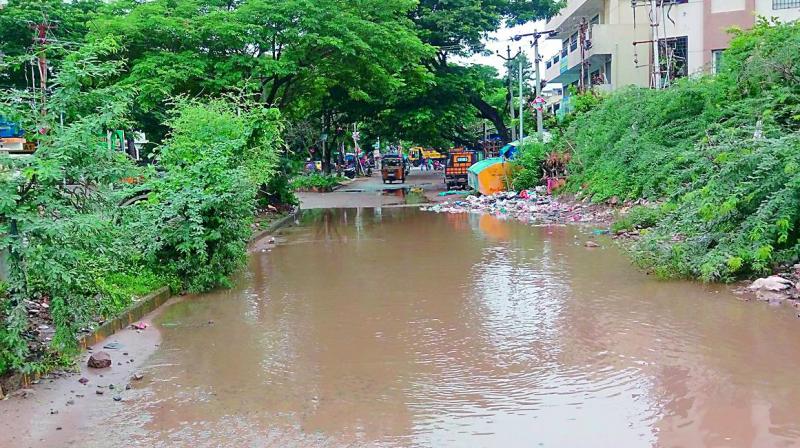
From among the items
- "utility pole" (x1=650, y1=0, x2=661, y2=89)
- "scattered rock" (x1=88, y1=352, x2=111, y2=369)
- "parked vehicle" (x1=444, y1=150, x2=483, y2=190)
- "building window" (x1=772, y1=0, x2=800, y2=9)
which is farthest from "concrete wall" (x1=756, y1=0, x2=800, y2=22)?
"scattered rock" (x1=88, y1=352, x2=111, y2=369)

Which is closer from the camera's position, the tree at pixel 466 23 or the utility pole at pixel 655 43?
the utility pole at pixel 655 43

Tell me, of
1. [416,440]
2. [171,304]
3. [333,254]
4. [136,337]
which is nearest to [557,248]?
[333,254]

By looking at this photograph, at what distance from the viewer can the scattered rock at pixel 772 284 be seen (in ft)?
28.4

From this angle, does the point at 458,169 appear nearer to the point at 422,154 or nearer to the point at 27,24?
the point at 27,24

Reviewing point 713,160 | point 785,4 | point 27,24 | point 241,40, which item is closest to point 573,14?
point 785,4

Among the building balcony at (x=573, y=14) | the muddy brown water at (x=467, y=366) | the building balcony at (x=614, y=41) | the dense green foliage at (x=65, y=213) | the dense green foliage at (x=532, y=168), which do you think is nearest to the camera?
the muddy brown water at (x=467, y=366)

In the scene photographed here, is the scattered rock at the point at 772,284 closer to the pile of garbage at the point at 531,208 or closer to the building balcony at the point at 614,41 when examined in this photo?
the pile of garbage at the point at 531,208

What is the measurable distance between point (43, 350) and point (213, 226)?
4.21m

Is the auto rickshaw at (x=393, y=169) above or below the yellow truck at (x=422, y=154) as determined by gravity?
below

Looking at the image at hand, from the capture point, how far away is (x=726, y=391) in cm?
553

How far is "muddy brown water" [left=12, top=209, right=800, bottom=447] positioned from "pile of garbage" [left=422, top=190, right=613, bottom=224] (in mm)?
8080

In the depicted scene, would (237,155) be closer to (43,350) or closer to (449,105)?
(43,350)

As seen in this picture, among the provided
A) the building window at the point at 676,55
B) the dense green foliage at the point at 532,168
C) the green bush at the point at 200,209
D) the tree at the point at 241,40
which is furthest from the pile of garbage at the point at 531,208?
the green bush at the point at 200,209

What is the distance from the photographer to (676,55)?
30.7m
